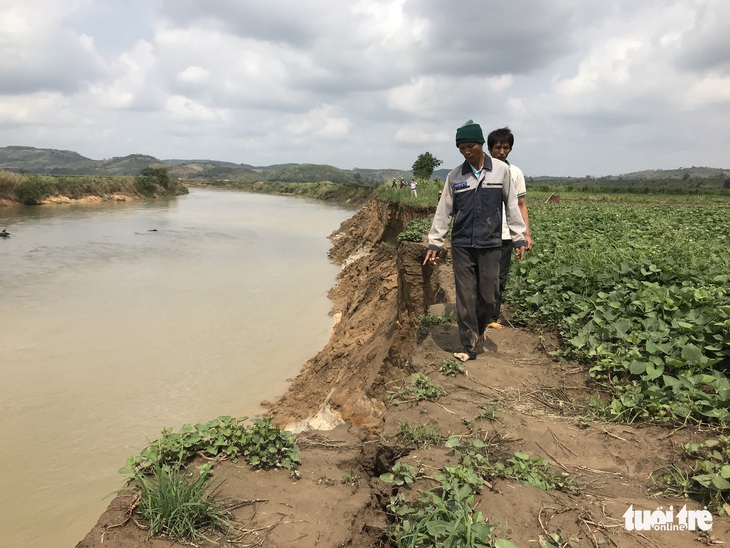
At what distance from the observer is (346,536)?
2223mm

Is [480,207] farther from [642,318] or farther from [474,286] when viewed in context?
[642,318]

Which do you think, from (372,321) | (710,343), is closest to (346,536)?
(710,343)

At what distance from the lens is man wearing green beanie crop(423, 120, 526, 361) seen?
13.4 feet

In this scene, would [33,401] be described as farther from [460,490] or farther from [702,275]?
[702,275]

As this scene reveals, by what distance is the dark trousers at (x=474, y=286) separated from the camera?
414 centimetres

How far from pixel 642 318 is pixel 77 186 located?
194 feet

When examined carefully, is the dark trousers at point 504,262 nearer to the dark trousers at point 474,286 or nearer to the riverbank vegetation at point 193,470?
the dark trousers at point 474,286

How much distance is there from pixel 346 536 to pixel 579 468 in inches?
58.3

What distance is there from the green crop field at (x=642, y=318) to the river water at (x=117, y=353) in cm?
517

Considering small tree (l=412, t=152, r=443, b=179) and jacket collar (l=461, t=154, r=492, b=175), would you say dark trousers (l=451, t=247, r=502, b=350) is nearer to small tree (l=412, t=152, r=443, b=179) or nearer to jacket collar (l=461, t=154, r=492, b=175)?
jacket collar (l=461, t=154, r=492, b=175)

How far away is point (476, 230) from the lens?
409cm

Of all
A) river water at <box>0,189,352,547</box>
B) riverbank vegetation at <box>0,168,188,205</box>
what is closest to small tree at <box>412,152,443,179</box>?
river water at <box>0,189,352,547</box>

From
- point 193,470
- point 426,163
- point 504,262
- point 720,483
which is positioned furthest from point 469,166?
point 426,163

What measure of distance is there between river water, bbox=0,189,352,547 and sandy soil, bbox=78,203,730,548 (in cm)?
355
